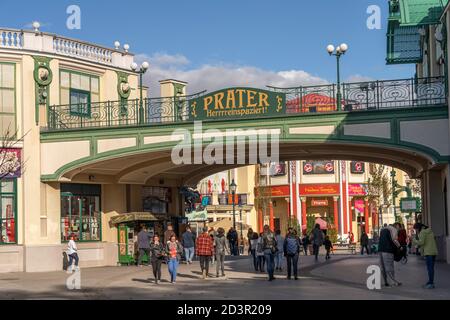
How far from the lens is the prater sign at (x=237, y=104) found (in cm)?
2633

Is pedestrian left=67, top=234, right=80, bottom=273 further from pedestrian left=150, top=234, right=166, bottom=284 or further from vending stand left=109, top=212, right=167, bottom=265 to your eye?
pedestrian left=150, top=234, right=166, bottom=284

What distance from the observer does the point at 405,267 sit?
1056 inches

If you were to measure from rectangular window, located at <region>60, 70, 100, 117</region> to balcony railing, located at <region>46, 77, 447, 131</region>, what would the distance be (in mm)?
56

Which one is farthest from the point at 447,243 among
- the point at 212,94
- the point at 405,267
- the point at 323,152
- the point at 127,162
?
the point at 127,162

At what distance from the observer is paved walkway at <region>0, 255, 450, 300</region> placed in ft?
60.7

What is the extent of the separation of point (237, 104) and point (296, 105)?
2.05 metres

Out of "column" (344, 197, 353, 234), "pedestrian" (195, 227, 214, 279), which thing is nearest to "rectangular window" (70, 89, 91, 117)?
"pedestrian" (195, 227, 214, 279)

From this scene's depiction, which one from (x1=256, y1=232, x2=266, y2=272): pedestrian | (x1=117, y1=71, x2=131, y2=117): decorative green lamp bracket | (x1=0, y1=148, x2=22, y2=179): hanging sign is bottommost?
(x1=256, y1=232, x2=266, y2=272): pedestrian

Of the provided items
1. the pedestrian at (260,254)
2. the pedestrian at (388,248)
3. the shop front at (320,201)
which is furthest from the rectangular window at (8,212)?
A: the shop front at (320,201)

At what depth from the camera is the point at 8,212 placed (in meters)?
28.9

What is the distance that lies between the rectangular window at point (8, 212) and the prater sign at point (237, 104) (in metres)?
7.57

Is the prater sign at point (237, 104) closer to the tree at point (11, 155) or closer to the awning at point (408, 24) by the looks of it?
the awning at point (408, 24)

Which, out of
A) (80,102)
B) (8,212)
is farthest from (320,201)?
(8,212)
